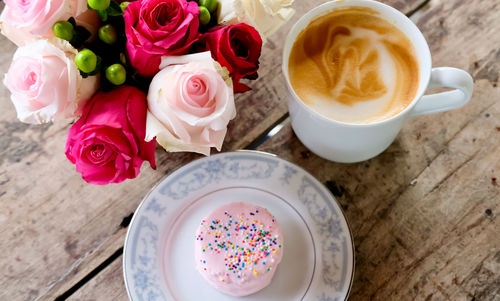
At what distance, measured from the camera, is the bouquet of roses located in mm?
510

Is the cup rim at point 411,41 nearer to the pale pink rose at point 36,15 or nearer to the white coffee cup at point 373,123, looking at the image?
the white coffee cup at point 373,123

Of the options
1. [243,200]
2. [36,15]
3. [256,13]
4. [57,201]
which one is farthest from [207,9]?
[57,201]

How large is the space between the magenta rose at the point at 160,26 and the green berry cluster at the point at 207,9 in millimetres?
38

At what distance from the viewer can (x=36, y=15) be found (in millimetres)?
507

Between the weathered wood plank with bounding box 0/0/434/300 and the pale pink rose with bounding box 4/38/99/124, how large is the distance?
28cm

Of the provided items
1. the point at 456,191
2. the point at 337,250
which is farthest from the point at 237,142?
the point at 456,191

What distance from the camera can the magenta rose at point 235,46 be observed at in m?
0.55

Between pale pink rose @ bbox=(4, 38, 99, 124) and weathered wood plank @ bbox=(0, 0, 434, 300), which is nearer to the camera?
pale pink rose @ bbox=(4, 38, 99, 124)

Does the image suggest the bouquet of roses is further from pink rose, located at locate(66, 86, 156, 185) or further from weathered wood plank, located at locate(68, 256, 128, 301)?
weathered wood plank, located at locate(68, 256, 128, 301)

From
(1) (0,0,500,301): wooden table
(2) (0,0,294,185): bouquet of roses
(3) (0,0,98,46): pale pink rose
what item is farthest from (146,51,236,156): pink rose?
(1) (0,0,500,301): wooden table

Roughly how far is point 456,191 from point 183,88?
20.5 inches

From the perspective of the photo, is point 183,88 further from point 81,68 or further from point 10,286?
point 10,286

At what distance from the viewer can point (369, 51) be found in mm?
729

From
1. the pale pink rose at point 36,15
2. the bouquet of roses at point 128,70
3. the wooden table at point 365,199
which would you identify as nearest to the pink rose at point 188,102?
the bouquet of roses at point 128,70
